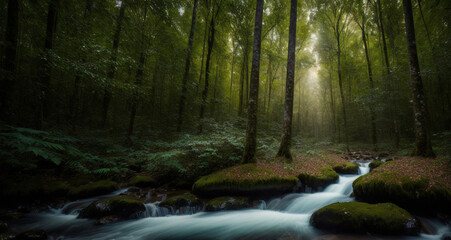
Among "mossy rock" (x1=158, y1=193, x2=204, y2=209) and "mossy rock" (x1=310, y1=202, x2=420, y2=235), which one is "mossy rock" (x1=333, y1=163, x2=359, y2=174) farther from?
"mossy rock" (x1=158, y1=193, x2=204, y2=209)

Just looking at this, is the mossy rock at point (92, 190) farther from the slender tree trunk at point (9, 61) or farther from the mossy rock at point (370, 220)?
the mossy rock at point (370, 220)

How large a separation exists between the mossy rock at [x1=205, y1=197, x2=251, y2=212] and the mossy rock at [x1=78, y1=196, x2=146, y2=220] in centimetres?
241

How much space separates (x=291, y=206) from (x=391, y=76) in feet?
50.4

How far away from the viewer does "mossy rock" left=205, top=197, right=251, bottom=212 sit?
584 cm

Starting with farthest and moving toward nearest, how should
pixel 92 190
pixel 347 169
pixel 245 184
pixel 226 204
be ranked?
pixel 347 169 < pixel 92 190 < pixel 245 184 < pixel 226 204

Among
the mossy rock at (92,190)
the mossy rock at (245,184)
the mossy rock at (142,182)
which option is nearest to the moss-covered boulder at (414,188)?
the mossy rock at (245,184)

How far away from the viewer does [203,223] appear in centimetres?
524

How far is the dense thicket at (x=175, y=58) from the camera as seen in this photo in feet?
20.2

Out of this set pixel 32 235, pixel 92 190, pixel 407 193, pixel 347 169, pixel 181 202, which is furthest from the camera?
pixel 347 169

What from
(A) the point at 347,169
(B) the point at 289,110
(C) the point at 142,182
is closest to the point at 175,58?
(C) the point at 142,182

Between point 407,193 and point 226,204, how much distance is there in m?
5.17

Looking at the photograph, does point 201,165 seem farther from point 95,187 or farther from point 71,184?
point 71,184

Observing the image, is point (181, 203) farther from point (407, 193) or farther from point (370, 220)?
point (407, 193)

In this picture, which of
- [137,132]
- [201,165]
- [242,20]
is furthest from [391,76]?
[137,132]
